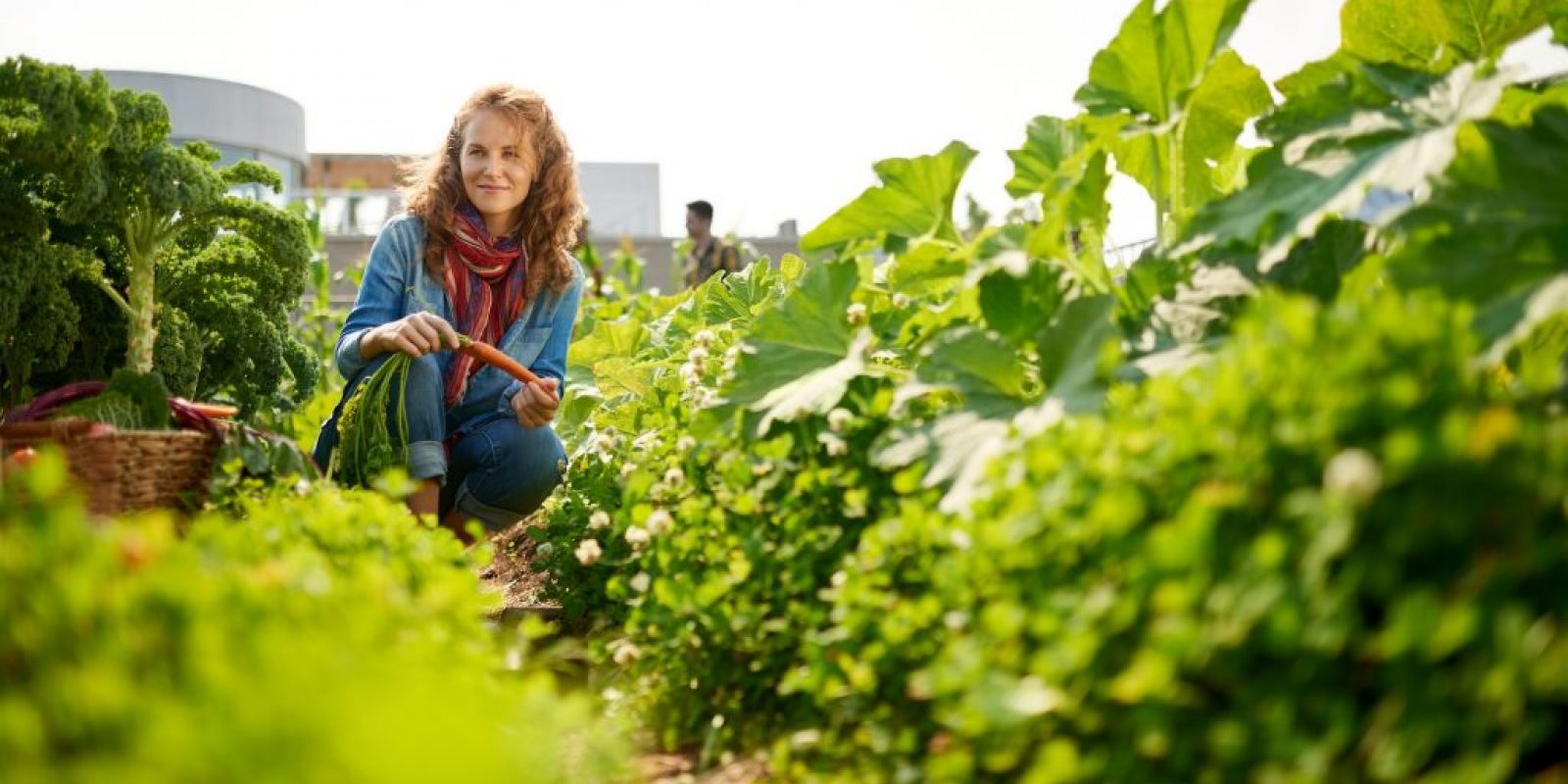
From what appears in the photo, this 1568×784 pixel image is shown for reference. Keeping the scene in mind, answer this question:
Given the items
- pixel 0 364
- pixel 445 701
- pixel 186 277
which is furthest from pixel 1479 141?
pixel 0 364

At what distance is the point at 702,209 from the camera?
33.6ft

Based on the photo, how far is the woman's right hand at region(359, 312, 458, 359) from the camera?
3369mm

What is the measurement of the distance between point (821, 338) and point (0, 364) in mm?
2272

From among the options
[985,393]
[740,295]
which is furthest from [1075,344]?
[740,295]

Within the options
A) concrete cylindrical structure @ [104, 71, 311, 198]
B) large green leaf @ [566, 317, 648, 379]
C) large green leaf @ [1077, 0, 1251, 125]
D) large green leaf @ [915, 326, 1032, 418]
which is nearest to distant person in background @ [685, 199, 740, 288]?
large green leaf @ [566, 317, 648, 379]

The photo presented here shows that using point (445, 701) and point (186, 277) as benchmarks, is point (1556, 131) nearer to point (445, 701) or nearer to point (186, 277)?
point (445, 701)

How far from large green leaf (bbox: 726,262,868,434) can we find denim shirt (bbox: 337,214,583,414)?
1423 mm

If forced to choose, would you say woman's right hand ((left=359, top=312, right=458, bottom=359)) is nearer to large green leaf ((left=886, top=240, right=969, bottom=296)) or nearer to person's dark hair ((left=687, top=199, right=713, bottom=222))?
large green leaf ((left=886, top=240, right=969, bottom=296))

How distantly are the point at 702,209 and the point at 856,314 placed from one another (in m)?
7.72

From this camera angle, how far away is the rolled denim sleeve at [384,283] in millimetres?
3797

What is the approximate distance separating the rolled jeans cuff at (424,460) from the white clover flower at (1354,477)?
271cm

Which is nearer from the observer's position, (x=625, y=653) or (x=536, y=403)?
(x=625, y=653)

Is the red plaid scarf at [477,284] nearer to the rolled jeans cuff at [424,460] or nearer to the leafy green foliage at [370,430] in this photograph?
the rolled jeans cuff at [424,460]

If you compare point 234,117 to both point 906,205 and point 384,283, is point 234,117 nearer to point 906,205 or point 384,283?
point 384,283
